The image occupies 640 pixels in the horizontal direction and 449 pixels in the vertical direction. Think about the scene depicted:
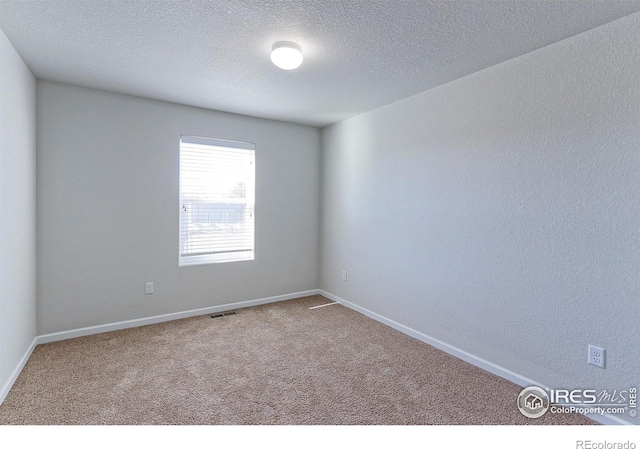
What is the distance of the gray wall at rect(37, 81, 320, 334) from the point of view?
294 centimetres

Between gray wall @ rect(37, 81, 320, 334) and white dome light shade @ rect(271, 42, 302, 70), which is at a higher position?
white dome light shade @ rect(271, 42, 302, 70)

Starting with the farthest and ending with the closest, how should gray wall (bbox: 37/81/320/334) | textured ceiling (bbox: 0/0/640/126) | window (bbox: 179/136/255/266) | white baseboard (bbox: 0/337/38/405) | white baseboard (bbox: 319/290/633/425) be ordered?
window (bbox: 179/136/255/266), gray wall (bbox: 37/81/320/334), white baseboard (bbox: 0/337/38/405), white baseboard (bbox: 319/290/633/425), textured ceiling (bbox: 0/0/640/126)

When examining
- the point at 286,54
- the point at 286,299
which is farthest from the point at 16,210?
the point at 286,299

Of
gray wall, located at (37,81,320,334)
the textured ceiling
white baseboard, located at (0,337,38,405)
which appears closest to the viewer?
the textured ceiling

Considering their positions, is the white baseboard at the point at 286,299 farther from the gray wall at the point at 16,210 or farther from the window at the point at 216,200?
the window at the point at 216,200

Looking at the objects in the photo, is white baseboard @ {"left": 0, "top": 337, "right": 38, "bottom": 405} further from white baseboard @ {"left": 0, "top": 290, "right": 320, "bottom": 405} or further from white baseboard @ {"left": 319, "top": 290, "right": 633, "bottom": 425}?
white baseboard @ {"left": 319, "top": 290, "right": 633, "bottom": 425}

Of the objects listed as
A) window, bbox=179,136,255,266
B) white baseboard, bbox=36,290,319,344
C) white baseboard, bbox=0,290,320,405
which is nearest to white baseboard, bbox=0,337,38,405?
white baseboard, bbox=0,290,320,405

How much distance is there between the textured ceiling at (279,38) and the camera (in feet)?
5.92

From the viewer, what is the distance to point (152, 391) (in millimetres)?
2186

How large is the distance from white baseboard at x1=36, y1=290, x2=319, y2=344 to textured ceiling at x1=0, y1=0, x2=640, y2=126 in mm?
2288

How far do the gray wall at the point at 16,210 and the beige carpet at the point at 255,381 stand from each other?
1.00 ft

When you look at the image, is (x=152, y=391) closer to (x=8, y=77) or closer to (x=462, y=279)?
(x=8, y=77)

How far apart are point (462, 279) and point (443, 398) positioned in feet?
3.25
